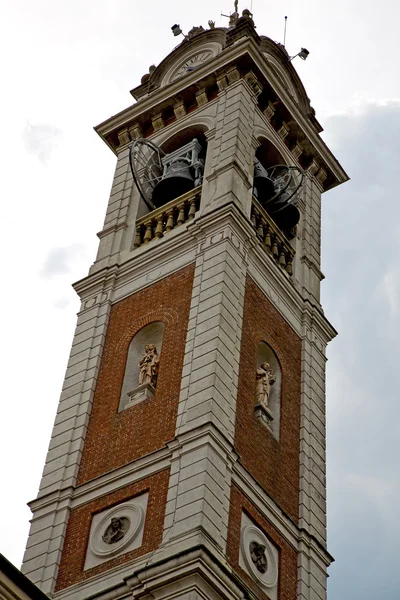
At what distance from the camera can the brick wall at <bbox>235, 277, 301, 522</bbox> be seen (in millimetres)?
28203

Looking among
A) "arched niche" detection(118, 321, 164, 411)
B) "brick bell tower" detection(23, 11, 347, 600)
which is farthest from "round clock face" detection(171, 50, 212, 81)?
"arched niche" detection(118, 321, 164, 411)

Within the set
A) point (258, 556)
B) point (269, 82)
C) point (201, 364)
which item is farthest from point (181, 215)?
point (258, 556)

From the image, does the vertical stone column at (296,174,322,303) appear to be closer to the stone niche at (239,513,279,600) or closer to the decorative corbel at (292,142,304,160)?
the decorative corbel at (292,142,304,160)

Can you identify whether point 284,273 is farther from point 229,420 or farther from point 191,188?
point 229,420

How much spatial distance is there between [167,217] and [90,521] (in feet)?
29.7

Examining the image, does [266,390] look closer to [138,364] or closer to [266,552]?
[138,364]

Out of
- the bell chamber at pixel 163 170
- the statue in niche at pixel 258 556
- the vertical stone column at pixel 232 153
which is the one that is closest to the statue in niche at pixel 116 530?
the statue in niche at pixel 258 556

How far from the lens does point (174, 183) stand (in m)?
35.0

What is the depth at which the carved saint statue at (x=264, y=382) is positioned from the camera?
29.6m

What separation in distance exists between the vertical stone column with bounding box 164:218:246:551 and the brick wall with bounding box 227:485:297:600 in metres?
0.34

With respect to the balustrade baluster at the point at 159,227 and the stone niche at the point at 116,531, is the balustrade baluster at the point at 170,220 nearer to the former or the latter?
the balustrade baluster at the point at 159,227

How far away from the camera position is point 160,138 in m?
37.5

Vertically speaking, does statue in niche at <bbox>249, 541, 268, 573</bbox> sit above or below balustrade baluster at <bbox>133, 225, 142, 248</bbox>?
below

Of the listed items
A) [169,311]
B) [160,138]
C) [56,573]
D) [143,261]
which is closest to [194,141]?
[160,138]
